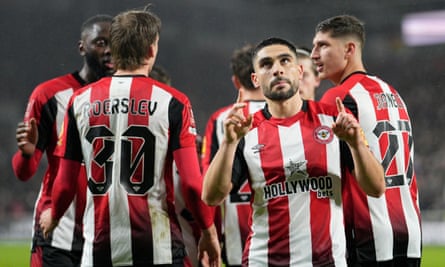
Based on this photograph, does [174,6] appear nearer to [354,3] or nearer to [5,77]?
[5,77]

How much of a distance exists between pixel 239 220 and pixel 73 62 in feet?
7.72

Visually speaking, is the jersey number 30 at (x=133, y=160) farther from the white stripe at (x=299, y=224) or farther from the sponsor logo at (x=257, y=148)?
the white stripe at (x=299, y=224)

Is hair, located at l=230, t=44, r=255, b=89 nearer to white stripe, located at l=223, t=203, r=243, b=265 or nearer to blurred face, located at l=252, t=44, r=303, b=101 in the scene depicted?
white stripe, located at l=223, t=203, r=243, b=265

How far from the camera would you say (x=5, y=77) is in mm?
21297

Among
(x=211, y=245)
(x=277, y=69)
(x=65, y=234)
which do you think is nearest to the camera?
(x=277, y=69)

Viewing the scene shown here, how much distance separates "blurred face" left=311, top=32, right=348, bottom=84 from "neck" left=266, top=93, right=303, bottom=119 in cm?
65

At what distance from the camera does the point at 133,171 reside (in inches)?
135

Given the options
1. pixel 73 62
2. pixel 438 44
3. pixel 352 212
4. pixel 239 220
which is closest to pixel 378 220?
pixel 352 212

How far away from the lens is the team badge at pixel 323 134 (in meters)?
3.42

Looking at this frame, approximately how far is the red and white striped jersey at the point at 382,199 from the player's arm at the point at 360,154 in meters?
0.57

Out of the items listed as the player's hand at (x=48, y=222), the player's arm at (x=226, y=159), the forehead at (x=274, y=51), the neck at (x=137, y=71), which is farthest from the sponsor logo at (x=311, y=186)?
the player's hand at (x=48, y=222)

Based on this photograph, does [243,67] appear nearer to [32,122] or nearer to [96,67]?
[96,67]

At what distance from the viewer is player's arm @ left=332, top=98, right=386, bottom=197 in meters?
3.07

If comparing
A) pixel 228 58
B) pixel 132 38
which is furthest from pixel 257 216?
pixel 228 58
